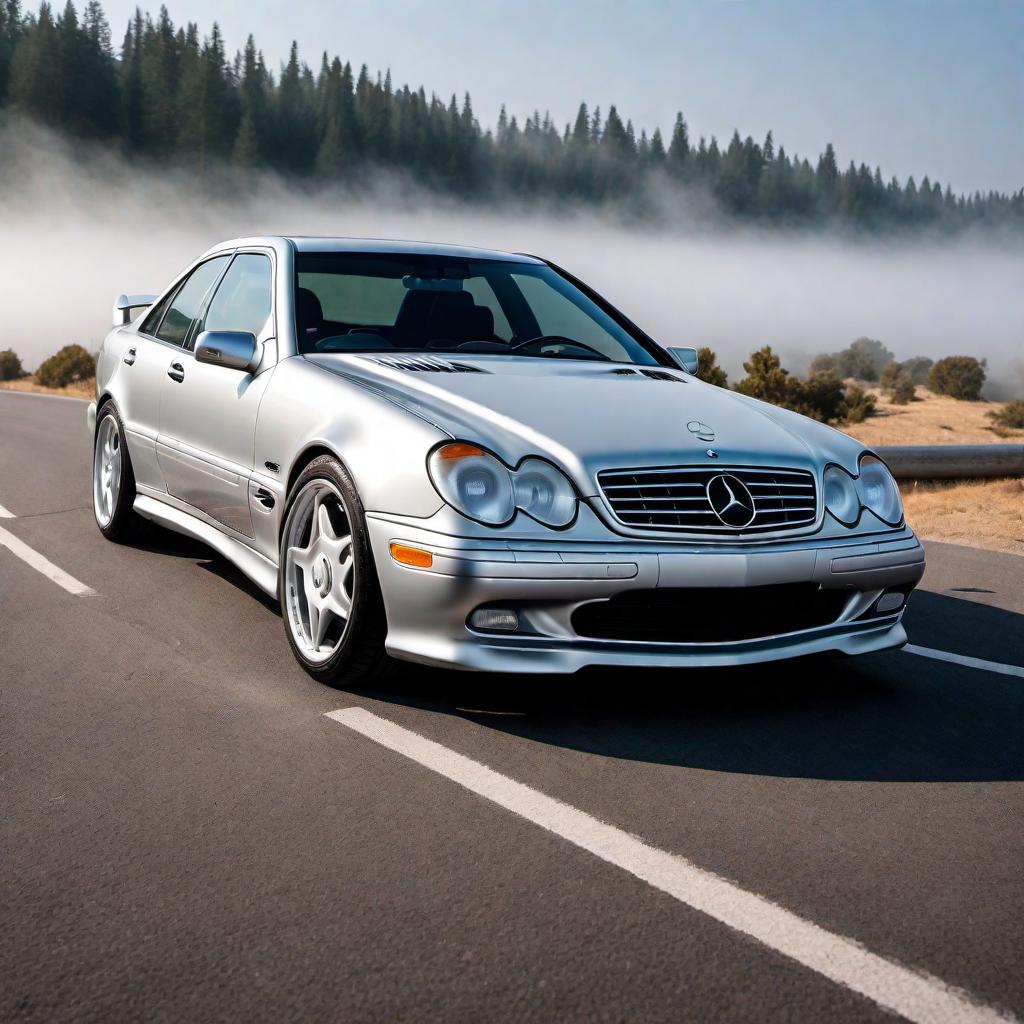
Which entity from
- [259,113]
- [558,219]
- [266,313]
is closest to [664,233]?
[558,219]

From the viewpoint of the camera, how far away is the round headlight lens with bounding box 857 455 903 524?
447 centimetres

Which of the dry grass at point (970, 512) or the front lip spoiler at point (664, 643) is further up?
the front lip spoiler at point (664, 643)

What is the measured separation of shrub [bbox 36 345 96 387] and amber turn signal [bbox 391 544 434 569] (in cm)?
3057

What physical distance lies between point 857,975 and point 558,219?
545 feet

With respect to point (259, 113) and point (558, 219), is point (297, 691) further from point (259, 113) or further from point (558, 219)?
point (558, 219)

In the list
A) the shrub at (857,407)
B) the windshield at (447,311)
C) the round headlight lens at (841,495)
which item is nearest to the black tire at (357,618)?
→ the windshield at (447,311)

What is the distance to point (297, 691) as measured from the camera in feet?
14.0

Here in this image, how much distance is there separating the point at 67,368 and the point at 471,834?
32.6 m

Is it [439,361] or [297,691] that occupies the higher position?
[439,361]

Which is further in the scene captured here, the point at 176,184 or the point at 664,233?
the point at 664,233

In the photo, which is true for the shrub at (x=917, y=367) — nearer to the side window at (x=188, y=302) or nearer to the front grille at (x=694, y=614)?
the side window at (x=188, y=302)

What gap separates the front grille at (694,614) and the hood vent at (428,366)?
129 cm

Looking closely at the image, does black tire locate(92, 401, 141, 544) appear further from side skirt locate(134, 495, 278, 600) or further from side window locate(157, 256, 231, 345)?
side window locate(157, 256, 231, 345)

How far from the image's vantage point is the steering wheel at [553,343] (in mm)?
5523
